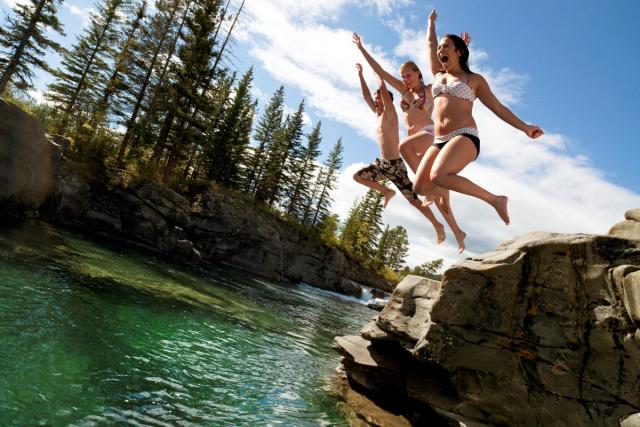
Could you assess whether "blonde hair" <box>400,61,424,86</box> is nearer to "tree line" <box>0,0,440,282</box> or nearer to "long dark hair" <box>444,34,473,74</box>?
"long dark hair" <box>444,34,473,74</box>

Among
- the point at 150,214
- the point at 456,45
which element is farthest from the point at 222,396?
the point at 150,214

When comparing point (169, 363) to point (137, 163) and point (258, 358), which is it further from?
point (137, 163)

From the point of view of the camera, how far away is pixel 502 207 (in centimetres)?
409

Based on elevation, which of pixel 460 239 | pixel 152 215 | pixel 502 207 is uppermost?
pixel 502 207

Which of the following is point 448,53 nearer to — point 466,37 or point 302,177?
point 466,37

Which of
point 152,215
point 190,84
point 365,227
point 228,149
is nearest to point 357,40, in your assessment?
point 152,215

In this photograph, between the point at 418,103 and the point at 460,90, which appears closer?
the point at 460,90

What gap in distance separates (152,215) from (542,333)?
2538 cm

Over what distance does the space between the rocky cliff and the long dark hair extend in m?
18.4

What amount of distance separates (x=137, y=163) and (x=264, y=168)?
71.0ft

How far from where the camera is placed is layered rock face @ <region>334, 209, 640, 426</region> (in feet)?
13.6

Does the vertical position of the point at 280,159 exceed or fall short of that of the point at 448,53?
it exceeds it

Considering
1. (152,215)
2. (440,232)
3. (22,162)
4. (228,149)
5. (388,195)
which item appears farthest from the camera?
(228,149)

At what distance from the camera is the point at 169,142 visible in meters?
28.5
